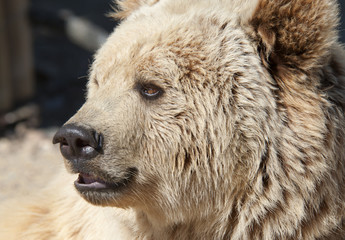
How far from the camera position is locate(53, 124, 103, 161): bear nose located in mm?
3039

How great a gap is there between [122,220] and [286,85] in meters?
1.24

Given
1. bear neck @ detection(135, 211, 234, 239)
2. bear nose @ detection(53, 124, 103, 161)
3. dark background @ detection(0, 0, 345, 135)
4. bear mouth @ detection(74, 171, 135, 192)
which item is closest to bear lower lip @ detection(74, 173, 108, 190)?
bear mouth @ detection(74, 171, 135, 192)

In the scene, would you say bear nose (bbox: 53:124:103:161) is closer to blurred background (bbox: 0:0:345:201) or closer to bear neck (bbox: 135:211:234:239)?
bear neck (bbox: 135:211:234:239)

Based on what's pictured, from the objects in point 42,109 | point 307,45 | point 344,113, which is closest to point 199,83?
point 307,45

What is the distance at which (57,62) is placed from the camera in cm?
1051

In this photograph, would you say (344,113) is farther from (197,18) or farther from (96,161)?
(96,161)

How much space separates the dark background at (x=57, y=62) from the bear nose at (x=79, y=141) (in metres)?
4.74

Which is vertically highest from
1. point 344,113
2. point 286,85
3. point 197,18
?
point 197,18

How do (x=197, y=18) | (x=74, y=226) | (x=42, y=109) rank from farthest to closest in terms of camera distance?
(x=42, y=109) → (x=74, y=226) → (x=197, y=18)

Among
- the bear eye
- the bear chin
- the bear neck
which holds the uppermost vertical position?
the bear eye

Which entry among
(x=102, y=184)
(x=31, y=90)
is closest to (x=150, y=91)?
(x=102, y=184)

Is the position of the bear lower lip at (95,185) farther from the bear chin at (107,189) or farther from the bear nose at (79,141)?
the bear nose at (79,141)

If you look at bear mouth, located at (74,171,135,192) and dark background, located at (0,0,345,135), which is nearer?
bear mouth, located at (74,171,135,192)

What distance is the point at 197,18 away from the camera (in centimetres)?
337
